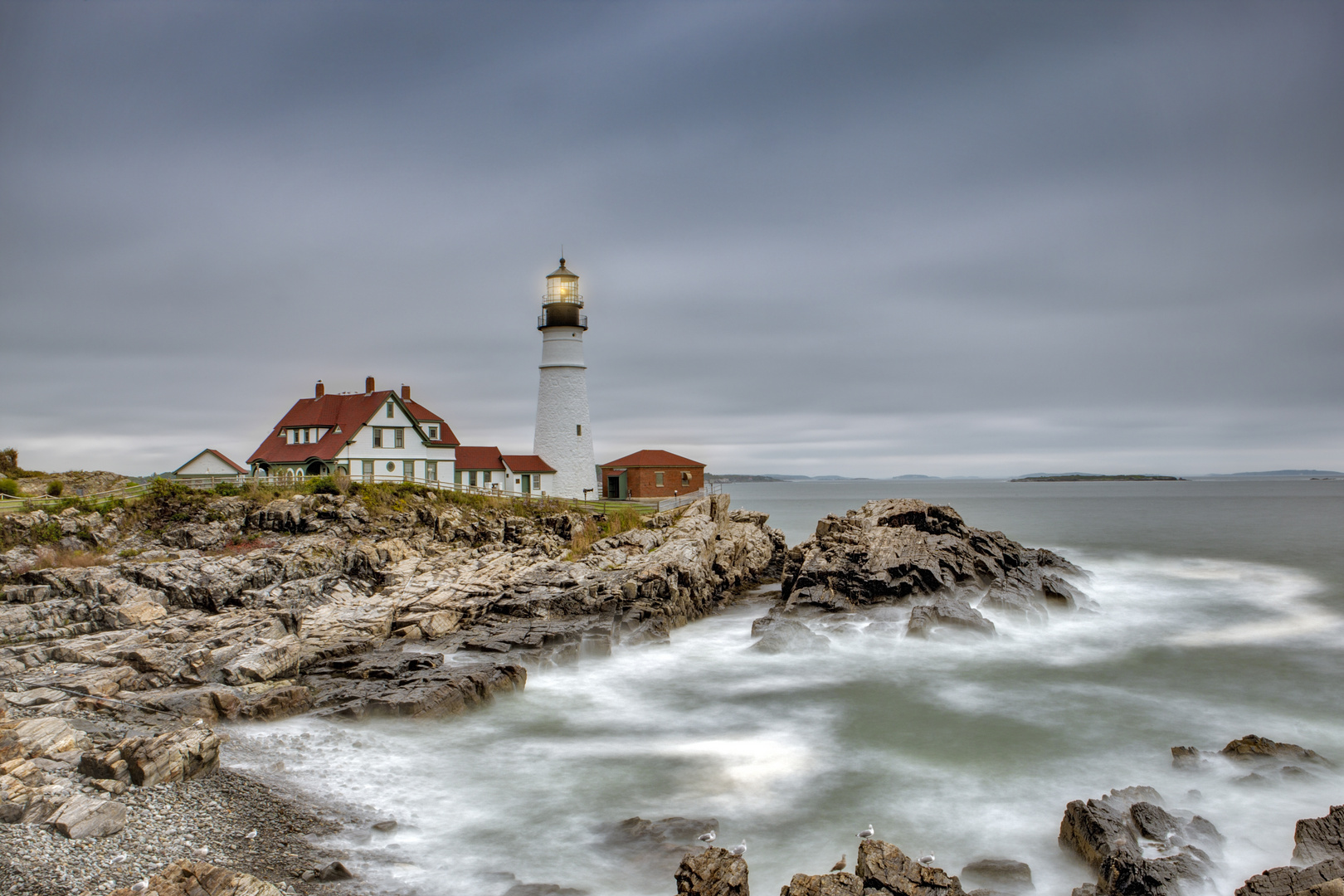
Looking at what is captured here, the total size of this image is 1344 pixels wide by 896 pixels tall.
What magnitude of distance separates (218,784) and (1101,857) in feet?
31.1

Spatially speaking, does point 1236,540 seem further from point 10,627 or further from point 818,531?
point 10,627

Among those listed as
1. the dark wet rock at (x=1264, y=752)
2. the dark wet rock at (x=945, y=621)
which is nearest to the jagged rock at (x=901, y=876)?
→ the dark wet rock at (x=1264, y=752)

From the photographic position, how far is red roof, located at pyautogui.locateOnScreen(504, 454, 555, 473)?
34.6 m

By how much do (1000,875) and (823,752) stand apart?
4016 millimetres

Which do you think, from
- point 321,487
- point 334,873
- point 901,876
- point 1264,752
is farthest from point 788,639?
point 321,487

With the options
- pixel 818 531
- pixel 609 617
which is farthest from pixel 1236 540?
pixel 609 617

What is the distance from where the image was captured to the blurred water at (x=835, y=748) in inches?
329

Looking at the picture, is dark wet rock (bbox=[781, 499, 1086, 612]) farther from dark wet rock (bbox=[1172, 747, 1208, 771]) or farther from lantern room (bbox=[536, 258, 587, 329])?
lantern room (bbox=[536, 258, 587, 329])

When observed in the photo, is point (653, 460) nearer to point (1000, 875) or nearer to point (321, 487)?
point (321, 487)

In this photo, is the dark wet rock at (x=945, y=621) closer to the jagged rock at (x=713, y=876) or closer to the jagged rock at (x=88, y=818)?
the jagged rock at (x=713, y=876)

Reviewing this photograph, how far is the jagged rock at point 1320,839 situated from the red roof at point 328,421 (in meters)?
28.9

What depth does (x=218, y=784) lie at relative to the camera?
870 centimetres

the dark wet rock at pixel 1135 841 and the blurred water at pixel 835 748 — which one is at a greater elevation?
the dark wet rock at pixel 1135 841

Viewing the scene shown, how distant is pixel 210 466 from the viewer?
91.8 ft
